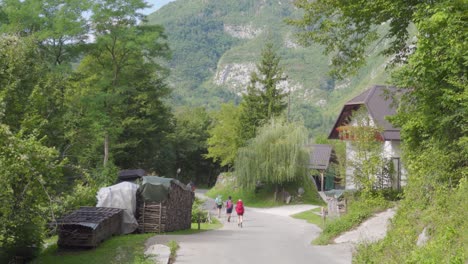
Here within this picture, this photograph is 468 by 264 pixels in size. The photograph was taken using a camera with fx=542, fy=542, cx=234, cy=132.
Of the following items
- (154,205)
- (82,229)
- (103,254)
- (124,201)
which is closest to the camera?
(103,254)

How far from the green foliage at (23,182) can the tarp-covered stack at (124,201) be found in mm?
7570

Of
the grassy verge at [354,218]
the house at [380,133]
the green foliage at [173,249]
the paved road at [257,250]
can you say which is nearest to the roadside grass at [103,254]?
the green foliage at [173,249]

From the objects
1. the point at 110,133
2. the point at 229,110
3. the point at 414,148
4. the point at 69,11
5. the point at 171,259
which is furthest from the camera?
the point at 229,110

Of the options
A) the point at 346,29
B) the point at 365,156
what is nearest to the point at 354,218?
the point at 365,156

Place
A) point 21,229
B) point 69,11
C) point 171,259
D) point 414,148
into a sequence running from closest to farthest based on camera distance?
1. point 21,229
2. point 171,259
3. point 414,148
4. point 69,11

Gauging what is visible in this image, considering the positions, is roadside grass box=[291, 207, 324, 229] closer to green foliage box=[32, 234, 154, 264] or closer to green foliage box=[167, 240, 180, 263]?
green foliage box=[167, 240, 180, 263]

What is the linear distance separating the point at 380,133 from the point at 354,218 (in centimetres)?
1066

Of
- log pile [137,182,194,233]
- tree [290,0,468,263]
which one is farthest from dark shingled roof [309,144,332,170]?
tree [290,0,468,263]

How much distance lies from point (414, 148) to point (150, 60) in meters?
22.3

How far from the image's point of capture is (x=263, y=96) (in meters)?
60.0

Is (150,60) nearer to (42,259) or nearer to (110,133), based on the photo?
(110,133)

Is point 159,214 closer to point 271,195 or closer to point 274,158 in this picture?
point 274,158

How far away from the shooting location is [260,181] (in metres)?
49.8

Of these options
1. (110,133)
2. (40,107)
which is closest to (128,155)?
(110,133)
